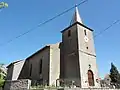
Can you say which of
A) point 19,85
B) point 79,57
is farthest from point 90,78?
point 19,85

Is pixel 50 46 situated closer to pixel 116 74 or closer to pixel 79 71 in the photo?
pixel 79 71

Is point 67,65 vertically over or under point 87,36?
under

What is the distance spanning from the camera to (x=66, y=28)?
28797 millimetres

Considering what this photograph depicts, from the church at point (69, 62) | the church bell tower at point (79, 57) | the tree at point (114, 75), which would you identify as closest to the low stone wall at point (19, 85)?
the church at point (69, 62)

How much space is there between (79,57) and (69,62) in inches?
80.1

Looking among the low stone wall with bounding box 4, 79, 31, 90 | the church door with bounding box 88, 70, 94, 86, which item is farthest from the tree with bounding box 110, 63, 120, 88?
the low stone wall with bounding box 4, 79, 31, 90

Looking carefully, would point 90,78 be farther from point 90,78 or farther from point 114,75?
point 114,75

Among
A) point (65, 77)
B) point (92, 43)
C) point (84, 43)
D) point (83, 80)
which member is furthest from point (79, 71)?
point (92, 43)

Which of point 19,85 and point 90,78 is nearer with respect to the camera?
point 19,85

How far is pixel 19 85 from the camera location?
1619cm

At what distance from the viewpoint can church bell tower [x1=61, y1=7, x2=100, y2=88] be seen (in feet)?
76.7

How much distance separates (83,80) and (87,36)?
846 centimetres

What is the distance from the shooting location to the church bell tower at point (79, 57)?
23.4 m

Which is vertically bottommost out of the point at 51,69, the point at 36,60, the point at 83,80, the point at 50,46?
the point at 83,80
